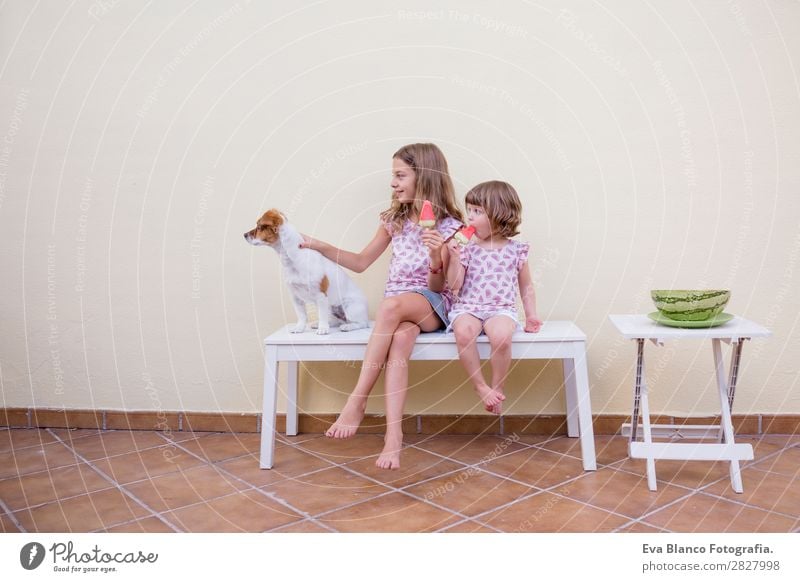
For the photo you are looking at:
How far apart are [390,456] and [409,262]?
813 mm

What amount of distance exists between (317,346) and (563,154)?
128 centimetres

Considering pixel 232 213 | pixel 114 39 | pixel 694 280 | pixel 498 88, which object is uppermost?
pixel 114 39

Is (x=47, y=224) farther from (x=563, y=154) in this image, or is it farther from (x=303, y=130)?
(x=563, y=154)

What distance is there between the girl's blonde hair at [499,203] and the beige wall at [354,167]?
0.24 meters

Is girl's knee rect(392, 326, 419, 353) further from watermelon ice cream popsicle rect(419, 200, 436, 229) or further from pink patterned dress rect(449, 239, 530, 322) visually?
watermelon ice cream popsicle rect(419, 200, 436, 229)

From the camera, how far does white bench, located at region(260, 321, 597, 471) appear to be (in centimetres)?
245

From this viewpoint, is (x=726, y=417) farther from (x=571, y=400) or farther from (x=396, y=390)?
(x=396, y=390)

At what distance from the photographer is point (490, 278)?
2643 millimetres

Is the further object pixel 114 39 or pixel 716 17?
pixel 114 39

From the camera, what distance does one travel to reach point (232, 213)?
2.98 m

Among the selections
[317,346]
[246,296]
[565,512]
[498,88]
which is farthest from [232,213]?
[565,512]

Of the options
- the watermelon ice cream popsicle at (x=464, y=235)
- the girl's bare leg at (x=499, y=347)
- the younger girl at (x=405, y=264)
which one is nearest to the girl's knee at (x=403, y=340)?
the younger girl at (x=405, y=264)

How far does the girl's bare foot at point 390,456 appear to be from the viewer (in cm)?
231
